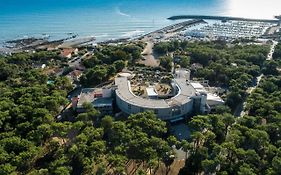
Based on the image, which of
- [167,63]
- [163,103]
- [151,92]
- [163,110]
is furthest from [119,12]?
[163,110]

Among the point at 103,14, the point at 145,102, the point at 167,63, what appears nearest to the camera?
the point at 145,102

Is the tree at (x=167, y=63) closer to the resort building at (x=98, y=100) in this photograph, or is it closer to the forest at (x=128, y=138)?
the forest at (x=128, y=138)

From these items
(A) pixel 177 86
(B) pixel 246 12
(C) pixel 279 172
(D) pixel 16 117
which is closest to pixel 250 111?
(A) pixel 177 86

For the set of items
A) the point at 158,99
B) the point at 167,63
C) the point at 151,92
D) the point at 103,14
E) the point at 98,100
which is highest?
the point at 103,14

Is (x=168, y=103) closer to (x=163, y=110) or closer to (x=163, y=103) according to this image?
(x=163, y=103)

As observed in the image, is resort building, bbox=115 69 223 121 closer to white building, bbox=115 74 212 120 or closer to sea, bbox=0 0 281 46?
white building, bbox=115 74 212 120
